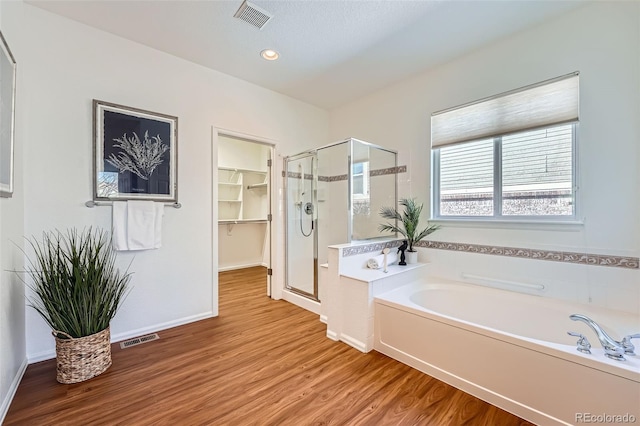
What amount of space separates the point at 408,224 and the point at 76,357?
3.02 m

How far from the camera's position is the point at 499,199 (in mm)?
2527

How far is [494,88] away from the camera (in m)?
2.49

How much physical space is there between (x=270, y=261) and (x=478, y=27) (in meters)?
3.30

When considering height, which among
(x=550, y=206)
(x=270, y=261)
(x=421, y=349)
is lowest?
(x=421, y=349)

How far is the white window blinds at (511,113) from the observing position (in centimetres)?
212

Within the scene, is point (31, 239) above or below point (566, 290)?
above

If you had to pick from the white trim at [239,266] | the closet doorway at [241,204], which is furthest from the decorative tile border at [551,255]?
the white trim at [239,266]

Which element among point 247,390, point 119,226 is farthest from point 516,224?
point 119,226

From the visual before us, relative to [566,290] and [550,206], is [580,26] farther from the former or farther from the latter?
[566,290]

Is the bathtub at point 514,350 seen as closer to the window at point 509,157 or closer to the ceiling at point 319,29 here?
the window at point 509,157

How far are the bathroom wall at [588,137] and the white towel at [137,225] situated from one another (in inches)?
119

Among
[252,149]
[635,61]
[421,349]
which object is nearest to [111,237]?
[421,349]

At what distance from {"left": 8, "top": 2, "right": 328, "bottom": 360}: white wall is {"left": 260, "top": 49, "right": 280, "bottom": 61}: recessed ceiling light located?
0.59 m

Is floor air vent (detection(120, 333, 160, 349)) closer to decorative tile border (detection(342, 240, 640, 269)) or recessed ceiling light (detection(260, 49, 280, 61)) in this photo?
decorative tile border (detection(342, 240, 640, 269))
